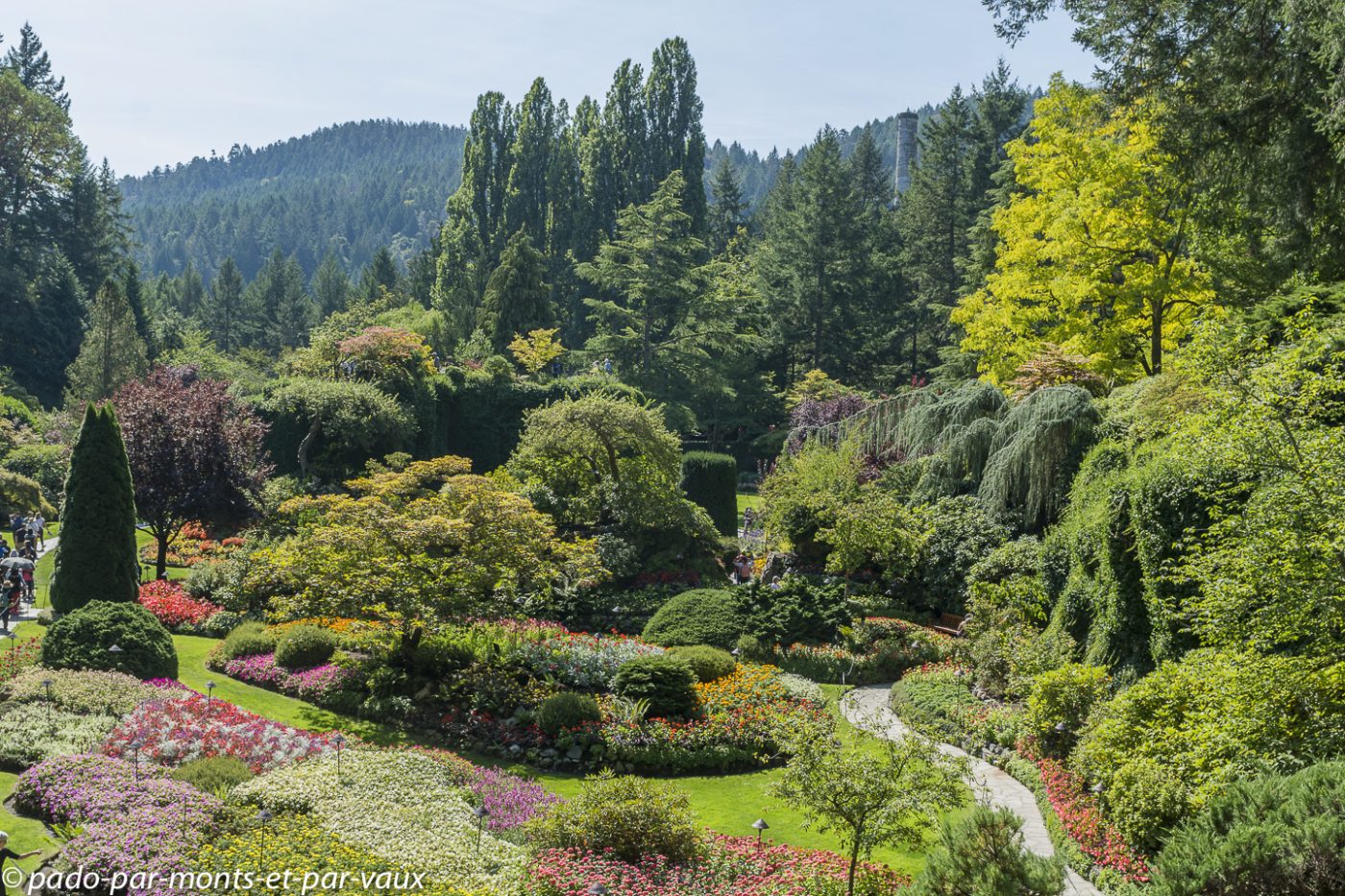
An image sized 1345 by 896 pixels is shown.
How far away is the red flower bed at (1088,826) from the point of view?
1034 centimetres

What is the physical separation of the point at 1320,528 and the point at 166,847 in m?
11.2

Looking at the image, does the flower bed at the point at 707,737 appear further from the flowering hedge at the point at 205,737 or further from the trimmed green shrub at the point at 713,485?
the trimmed green shrub at the point at 713,485

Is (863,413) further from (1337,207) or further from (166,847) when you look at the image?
(166,847)

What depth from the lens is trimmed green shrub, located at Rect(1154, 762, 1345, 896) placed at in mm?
7789

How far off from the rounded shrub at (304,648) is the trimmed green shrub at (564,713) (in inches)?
198

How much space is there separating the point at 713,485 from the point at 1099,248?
11.8m

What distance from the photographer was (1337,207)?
15.0 metres

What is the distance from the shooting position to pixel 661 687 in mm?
15555

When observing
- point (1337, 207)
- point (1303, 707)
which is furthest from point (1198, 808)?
point (1337, 207)

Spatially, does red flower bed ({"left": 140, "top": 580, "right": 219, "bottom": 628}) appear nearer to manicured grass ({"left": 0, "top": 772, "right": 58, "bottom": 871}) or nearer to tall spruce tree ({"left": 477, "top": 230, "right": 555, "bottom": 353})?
manicured grass ({"left": 0, "top": 772, "right": 58, "bottom": 871})

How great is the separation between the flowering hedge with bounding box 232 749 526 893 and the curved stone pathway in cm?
420

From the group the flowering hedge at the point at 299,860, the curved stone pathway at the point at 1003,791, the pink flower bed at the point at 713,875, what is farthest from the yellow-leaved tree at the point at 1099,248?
the flowering hedge at the point at 299,860

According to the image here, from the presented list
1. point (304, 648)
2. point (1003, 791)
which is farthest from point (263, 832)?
point (1003, 791)

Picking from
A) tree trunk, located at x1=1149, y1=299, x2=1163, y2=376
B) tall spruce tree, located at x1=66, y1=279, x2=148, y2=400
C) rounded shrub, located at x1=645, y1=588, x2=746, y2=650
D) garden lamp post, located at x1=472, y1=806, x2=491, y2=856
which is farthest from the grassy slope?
tall spruce tree, located at x1=66, y1=279, x2=148, y2=400
